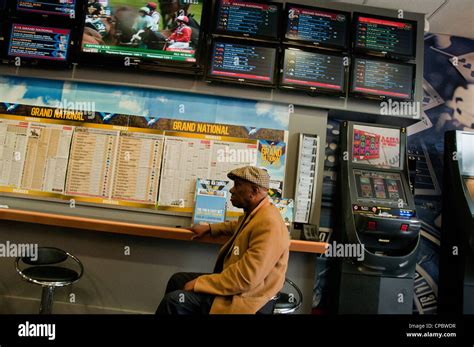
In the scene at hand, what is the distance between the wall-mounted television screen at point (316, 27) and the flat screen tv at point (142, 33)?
84 centimetres

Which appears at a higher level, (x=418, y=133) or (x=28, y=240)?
(x=418, y=133)

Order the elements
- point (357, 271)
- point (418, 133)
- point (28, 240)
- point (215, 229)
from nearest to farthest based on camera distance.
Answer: point (215, 229) < point (357, 271) < point (28, 240) < point (418, 133)

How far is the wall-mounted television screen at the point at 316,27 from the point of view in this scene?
337 centimetres

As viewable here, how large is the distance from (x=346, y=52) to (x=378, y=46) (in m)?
0.31

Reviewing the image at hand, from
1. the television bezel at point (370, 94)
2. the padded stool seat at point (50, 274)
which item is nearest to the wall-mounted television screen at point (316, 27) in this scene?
the television bezel at point (370, 94)

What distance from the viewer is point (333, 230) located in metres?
3.59

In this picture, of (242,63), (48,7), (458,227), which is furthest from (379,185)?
(48,7)

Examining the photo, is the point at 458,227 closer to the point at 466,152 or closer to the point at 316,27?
the point at 466,152

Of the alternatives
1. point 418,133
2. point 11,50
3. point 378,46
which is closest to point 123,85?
point 11,50

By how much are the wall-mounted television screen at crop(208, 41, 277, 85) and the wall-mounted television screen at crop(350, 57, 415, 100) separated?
802 mm

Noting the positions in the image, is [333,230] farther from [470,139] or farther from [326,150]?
[470,139]

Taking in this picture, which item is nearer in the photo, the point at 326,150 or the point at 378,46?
the point at 378,46

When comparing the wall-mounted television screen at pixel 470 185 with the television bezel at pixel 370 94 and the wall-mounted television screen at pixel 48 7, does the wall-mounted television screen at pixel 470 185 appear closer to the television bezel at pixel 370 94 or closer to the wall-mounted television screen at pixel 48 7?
the television bezel at pixel 370 94

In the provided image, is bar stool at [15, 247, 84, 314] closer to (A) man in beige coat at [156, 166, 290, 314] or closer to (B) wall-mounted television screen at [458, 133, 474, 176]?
(A) man in beige coat at [156, 166, 290, 314]
